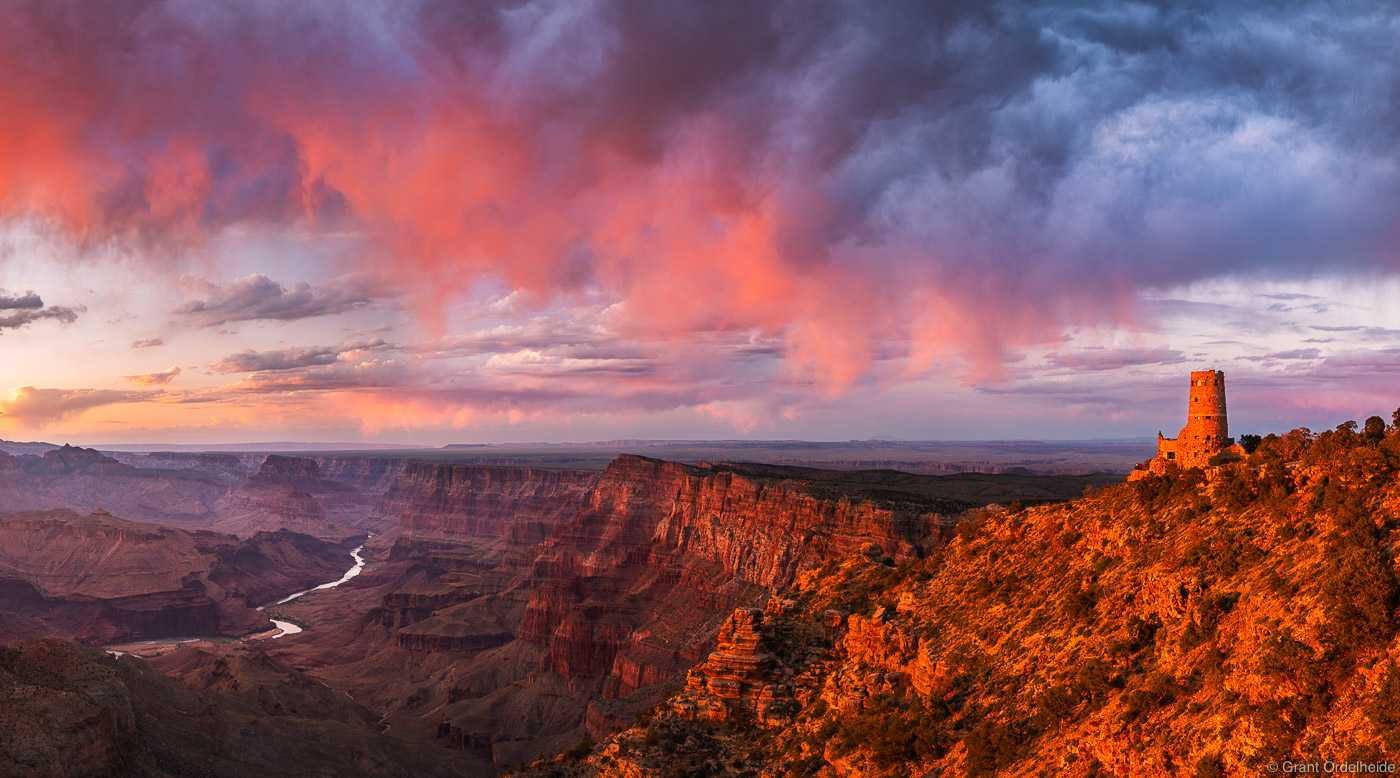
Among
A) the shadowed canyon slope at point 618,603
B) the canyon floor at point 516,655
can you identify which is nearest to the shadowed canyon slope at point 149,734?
the canyon floor at point 516,655

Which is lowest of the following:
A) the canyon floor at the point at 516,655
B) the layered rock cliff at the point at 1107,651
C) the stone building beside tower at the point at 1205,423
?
the canyon floor at the point at 516,655

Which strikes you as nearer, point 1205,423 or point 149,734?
point 1205,423

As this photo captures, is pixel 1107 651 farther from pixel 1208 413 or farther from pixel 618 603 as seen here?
pixel 618 603

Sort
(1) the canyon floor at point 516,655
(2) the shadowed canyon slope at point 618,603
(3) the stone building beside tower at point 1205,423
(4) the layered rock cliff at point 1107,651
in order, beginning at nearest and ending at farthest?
(4) the layered rock cliff at point 1107,651 → (3) the stone building beside tower at point 1205,423 → (1) the canyon floor at point 516,655 → (2) the shadowed canyon slope at point 618,603

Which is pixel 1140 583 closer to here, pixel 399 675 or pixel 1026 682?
pixel 1026 682

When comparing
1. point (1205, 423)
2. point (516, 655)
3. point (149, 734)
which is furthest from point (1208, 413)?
point (516, 655)

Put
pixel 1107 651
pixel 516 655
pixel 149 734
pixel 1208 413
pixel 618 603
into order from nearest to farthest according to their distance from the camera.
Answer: pixel 1107 651 → pixel 1208 413 → pixel 149 734 → pixel 618 603 → pixel 516 655

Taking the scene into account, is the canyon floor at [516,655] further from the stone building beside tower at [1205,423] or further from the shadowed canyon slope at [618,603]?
the stone building beside tower at [1205,423]

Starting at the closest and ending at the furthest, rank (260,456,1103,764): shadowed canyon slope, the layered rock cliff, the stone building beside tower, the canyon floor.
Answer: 1. the layered rock cliff
2. the stone building beside tower
3. the canyon floor
4. (260,456,1103,764): shadowed canyon slope

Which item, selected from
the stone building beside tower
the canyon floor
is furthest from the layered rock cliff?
the canyon floor

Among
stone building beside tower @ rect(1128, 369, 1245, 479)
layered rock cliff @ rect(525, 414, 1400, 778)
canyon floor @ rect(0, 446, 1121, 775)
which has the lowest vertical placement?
canyon floor @ rect(0, 446, 1121, 775)

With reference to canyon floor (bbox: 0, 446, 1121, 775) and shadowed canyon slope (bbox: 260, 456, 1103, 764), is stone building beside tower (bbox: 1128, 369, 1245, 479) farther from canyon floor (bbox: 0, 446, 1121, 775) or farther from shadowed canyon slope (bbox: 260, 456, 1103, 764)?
shadowed canyon slope (bbox: 260, 456, 1103, 764)
